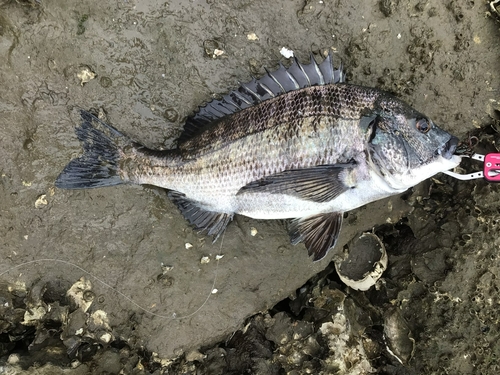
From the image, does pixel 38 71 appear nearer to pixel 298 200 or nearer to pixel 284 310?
pixel 298 200

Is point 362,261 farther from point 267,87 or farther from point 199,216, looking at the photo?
point 267,87

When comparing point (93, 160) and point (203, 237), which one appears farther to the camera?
point (203, 237)

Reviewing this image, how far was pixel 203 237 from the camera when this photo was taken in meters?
3.50

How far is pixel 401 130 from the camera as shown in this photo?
9.59ft

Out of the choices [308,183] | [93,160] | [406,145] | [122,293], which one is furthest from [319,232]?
[93,160]

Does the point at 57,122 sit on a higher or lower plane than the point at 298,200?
higher

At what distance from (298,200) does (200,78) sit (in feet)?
4.65

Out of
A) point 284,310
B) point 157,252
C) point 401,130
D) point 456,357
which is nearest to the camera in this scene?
point 401,130

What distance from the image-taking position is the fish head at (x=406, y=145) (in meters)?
2.90

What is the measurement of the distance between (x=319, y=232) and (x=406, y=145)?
956 mm

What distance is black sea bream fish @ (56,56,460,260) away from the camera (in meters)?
2.92

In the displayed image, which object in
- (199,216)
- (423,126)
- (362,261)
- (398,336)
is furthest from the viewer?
(362,261)

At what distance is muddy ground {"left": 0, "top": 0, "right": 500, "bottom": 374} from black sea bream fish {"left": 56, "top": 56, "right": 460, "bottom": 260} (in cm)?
26

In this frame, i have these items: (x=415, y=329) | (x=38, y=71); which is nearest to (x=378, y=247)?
(x=415, y=329)
